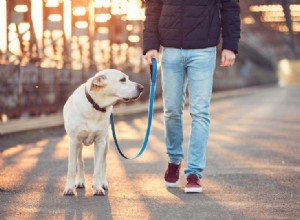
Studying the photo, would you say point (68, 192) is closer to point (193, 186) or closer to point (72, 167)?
point (72, 167)

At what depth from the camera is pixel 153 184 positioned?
21.7 feet

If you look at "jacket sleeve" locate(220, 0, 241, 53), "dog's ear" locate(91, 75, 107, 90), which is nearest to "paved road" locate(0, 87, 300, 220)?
"dog's ear" locate(91, 75, 107, 90)

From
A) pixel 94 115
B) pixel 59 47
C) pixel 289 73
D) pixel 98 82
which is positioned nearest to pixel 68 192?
pixel 94 115

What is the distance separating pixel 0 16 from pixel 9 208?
1109 centimetres

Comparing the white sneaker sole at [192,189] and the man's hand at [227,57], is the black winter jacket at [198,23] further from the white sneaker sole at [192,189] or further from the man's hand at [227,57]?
the white sneaker sole at [192,189]

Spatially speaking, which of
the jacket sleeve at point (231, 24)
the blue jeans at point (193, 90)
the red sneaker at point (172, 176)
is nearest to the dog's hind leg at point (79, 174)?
the red sneaker at point (172, 176)

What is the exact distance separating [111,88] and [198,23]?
758mm

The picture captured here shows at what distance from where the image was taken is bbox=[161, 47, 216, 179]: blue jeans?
6.23m

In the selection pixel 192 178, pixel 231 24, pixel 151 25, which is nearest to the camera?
Result: pixel 192 178

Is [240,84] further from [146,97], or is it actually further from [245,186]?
[245,186]

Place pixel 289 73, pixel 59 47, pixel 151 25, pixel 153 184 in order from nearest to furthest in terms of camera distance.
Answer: pixel 151 25, pixel 153 184, pixel 59 47, pixel 289 73

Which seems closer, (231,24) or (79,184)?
(231,24)

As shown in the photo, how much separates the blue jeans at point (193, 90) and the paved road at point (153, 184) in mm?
301

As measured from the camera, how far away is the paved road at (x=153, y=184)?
5.20 meters
